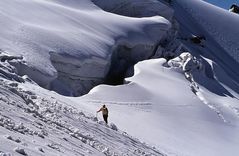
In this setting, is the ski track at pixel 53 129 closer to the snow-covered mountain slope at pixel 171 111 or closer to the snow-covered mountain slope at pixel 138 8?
the snow-covered mountain slope at pixel 171 111

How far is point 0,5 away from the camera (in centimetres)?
2716

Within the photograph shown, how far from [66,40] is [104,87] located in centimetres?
331

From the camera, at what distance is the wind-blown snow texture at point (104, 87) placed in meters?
13.4

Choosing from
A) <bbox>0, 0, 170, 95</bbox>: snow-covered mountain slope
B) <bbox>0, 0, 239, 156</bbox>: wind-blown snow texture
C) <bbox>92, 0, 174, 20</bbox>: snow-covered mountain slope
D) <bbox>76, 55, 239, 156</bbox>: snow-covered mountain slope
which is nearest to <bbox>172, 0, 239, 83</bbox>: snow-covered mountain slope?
<bbox>92, 0, 174, 20</bbox>: snow-covered mountain slope

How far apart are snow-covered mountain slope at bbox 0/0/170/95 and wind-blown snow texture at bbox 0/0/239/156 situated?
0.21 feet

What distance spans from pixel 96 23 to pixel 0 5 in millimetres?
7408

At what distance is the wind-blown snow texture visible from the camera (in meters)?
13.4

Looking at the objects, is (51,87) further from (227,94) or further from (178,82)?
(227,94)

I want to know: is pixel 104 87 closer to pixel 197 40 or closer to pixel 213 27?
pixel 197 40

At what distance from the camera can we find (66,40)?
27125 mm

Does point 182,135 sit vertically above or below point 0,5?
below

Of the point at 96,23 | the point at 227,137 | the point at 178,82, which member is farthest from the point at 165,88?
the point at 96,23

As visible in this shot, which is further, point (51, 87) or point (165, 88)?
point (165, 88)

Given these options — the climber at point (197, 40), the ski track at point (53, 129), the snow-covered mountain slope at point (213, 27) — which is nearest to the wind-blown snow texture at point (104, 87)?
the ski track at point (53, 129)
